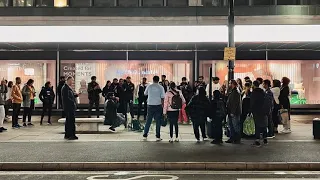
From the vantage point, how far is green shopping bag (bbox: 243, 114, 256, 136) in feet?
40.7

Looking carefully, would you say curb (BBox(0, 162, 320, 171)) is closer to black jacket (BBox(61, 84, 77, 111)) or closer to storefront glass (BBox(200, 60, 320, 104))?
black jacket (BBox(61, 84, 77, 111))

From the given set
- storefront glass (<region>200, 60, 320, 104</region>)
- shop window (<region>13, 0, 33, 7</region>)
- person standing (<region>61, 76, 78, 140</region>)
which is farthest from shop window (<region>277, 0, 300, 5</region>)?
person standing (<region>61, 76, 78, 140</region>)

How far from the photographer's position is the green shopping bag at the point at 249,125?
12398mm

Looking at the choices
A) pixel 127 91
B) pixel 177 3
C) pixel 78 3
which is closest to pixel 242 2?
pixel 177 3

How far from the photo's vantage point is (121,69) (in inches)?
851

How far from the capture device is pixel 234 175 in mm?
8438

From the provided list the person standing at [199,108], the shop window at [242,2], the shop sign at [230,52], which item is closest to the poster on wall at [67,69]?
the shop window at [242,2]

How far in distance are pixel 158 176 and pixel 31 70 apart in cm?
1504

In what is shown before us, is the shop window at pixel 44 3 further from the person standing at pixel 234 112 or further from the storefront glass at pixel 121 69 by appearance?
the person standing at pixel 234 112

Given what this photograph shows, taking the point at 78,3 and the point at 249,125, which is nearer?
the point at 249,125

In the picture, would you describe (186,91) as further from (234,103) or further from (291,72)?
(291,72)

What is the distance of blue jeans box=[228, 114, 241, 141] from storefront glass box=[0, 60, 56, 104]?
12122mm

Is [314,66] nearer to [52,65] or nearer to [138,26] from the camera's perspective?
[138,26]

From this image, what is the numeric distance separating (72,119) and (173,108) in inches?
117
